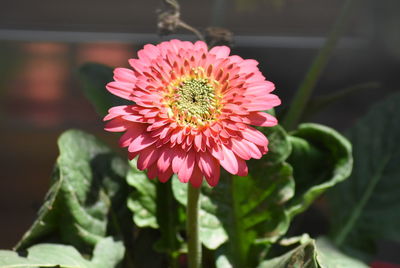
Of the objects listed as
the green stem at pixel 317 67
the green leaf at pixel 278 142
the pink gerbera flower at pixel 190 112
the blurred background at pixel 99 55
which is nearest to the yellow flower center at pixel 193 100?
the pink gerbera flower at pixel 190 112

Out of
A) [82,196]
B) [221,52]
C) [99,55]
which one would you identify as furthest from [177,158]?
[99,55]

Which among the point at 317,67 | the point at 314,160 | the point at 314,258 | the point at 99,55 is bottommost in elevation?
the point at 314,258

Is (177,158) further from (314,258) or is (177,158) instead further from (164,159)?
(314,258)

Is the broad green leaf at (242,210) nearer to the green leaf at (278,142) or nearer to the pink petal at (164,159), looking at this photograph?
the green leaf at (278,142)

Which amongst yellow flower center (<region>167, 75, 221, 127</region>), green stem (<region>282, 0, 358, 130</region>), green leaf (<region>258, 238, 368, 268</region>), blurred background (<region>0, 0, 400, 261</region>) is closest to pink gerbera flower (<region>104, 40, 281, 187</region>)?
yellow flower center (<region>167, 75, 221, 127</region>)

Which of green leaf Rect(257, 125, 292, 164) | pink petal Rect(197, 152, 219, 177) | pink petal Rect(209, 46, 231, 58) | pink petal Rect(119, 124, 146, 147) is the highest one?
pink petal Rect(209, 46, 231, 58)

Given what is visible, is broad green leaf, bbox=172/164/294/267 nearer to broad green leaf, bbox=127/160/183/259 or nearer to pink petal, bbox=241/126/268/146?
broad green leaf, bbox=127/160/183/259

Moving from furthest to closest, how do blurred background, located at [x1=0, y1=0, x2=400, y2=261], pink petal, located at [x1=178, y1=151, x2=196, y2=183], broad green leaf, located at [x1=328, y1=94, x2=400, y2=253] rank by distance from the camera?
blurred background, located at [x1=0, y1=0, x2=400, y2=261] → broad green leaf, located at [x1=328, y1=94, x2=400, y2=253] → pink petal, located at [x1=178, y1=151, x2=196, y2=183]

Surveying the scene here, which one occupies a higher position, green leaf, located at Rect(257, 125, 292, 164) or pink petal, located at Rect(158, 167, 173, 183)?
green leaf, located at Rect(257, 125, 292, 164)
